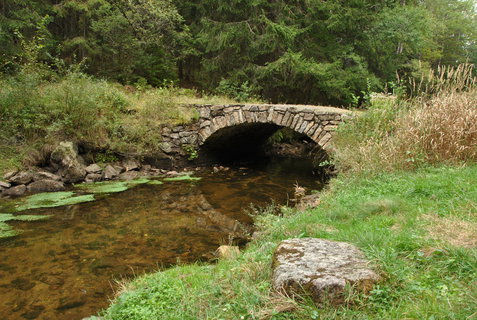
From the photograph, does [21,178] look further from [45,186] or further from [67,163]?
[67,163]

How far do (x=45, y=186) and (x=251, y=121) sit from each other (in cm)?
546

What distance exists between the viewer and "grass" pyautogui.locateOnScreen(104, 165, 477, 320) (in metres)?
2.01

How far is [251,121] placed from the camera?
1016cm

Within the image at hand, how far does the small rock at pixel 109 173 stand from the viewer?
880 cm

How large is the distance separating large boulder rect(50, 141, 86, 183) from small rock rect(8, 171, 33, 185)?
710mm

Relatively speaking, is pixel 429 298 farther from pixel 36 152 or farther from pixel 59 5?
pixel 59 5

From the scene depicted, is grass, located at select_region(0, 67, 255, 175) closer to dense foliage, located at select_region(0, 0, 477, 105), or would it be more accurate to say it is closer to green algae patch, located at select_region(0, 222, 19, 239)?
green algae patch, located at select_region(0, 222, 19, 239)

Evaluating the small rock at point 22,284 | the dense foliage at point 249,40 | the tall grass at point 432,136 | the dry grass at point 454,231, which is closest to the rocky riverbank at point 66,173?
the small rock at point 22,284

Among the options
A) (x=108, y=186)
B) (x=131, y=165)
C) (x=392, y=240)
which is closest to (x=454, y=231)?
(x=392, y=240)

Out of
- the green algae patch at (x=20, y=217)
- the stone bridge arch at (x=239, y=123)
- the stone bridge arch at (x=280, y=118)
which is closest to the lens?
the green algae patch at (x=20, y=217)

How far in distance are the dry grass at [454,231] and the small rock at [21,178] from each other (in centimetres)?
779

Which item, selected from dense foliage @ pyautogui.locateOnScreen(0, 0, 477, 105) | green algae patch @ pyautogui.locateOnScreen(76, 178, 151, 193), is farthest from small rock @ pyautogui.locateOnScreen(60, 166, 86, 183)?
dense foliage @ pyautogui.locateOnScreen(0, 0, 477, 105)

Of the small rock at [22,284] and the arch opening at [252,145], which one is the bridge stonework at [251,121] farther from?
the small rock at [22,284]

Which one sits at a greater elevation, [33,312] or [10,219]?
[33,312]
